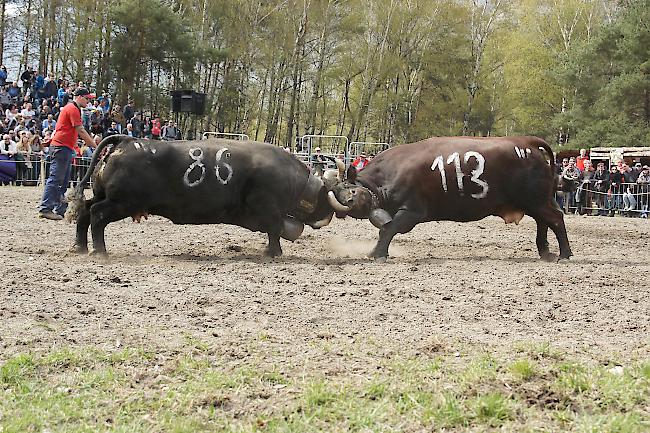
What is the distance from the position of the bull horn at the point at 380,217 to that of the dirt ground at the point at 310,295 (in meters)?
0.49

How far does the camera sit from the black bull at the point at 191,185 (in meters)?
9.06

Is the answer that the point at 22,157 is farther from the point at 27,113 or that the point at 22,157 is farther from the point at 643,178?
the point at 643,178

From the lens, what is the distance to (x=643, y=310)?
657 centimetres

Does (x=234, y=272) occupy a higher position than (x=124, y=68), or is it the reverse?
(x=124, y=68)

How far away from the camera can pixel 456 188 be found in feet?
32.2

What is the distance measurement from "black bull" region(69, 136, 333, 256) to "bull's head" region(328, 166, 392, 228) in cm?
45

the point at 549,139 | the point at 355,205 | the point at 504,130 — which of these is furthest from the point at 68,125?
the point at 504,130

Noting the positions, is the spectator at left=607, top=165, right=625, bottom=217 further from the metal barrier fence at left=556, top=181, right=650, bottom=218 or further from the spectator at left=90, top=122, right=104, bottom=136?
the spectator at left=90, top=122, right=104, bottom=136

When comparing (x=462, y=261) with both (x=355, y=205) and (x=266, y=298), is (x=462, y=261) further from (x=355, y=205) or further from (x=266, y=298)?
(x=266, y=298)

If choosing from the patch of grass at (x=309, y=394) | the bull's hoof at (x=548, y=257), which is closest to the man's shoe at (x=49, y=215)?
the bull's hoof at (x=548, y=257)

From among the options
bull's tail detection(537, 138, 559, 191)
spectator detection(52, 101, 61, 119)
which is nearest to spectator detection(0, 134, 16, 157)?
spectator detection(52, 101, 61, 119)

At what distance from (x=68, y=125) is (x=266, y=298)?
5689 millimetres

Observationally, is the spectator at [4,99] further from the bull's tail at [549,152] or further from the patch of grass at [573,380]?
the patch of grass at [573,380]

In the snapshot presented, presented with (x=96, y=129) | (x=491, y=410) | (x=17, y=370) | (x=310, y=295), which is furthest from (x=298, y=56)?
(x=491, y=410)
